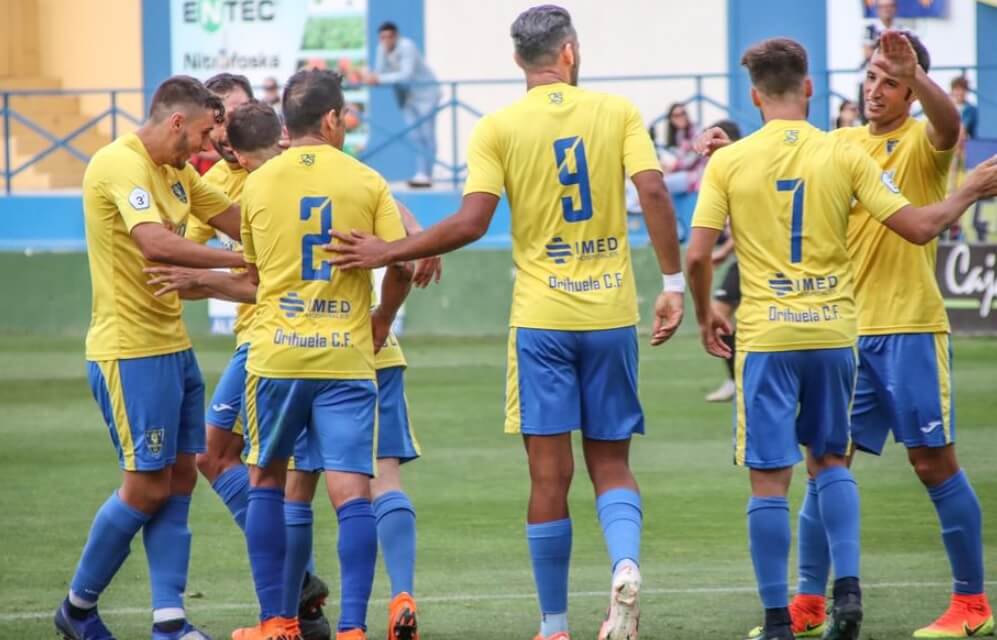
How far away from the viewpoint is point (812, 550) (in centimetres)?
740

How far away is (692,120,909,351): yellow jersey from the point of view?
6.90 meters

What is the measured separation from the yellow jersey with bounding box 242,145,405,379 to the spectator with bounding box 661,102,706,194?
15783 millimetres

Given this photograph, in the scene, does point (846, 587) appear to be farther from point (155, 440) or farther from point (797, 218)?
point (155, 440)

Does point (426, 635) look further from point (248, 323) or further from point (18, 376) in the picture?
point (18, 376)

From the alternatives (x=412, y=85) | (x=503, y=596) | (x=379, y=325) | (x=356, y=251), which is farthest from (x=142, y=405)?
(x=412, y=85)

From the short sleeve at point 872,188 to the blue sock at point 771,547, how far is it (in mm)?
1147

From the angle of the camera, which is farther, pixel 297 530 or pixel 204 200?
pixel 204 200

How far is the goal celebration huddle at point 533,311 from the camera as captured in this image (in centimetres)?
690

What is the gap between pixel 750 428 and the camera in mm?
6977

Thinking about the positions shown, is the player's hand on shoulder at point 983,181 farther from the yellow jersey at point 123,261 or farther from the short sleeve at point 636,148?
the yellow jersey at point 123,261

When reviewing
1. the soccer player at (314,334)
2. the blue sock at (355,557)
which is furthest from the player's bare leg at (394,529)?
the soccer player at (314,334)

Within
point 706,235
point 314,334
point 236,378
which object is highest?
point 706,235

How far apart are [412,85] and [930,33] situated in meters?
7.49

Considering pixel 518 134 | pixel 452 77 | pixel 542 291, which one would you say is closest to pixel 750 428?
pixel 542 291
